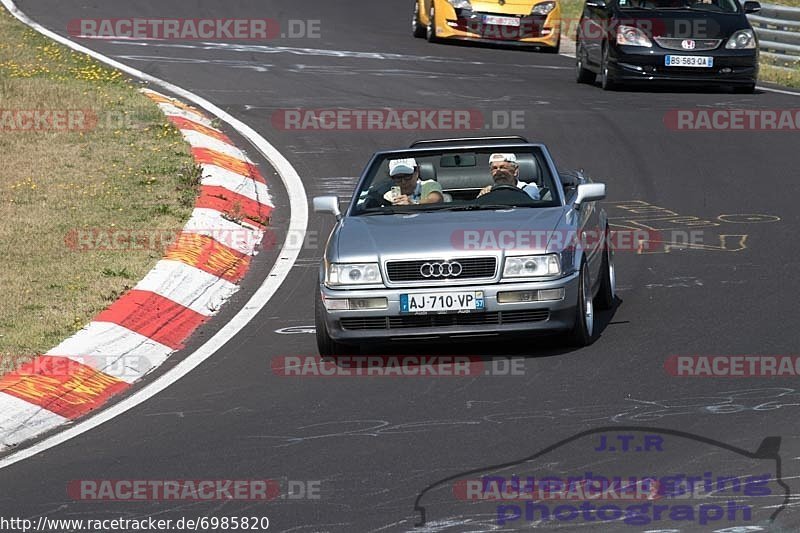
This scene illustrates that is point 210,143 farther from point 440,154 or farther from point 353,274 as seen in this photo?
point 353,274

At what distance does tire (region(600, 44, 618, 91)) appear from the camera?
71.8ft

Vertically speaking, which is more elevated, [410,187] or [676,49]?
[410,187]

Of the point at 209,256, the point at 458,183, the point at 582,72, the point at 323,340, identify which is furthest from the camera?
the point at 582,72

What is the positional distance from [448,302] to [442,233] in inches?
20.9

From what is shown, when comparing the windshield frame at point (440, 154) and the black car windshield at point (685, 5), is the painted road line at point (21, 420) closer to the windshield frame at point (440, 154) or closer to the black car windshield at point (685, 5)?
the windshield frame at point (440, 154)

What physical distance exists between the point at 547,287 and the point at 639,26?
1297cm

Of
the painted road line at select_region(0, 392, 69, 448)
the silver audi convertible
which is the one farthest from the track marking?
the silver audi convertible

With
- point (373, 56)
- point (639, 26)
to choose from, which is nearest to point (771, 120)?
point (639, 26)

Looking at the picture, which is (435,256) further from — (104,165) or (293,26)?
(293,26)

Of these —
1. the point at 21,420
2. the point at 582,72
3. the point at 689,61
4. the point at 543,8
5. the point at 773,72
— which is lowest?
the point at 773,72

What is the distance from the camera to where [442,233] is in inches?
386

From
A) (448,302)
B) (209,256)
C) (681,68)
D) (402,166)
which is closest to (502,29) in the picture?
(681,68)

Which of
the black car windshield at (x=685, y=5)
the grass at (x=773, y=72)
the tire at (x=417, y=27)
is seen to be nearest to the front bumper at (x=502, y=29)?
the tire at (x=417, y=27)

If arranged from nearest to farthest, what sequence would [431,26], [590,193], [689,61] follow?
[590,193], [689,61], [431,26]
